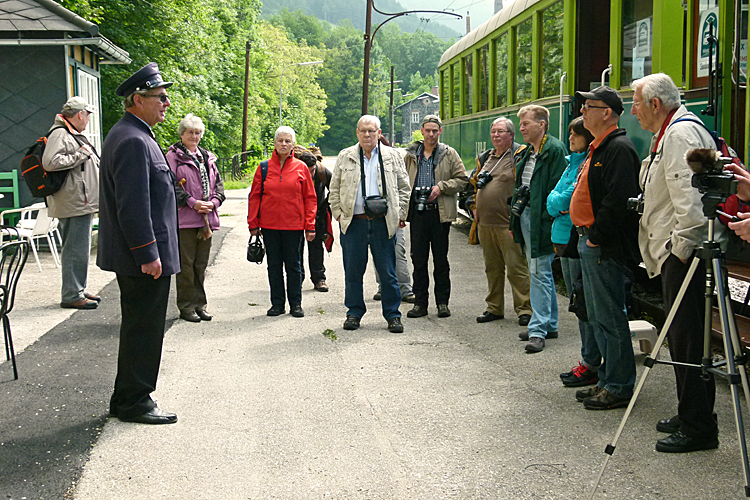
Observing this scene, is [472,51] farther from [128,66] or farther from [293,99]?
[293,99]

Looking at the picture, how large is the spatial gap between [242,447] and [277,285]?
→ 3.87 m

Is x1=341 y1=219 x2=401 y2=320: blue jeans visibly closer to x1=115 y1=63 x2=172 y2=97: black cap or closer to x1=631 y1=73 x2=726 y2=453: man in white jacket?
x1=115 y1=63 x2=172 y2=97: black cap

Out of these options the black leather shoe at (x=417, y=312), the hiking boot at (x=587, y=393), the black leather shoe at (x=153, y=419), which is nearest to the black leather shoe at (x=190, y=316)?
the black leather shoe at (x=417, y=312)

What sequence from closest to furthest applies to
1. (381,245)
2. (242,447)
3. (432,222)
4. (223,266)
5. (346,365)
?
(242,447) < (346,365) < (381,245) < (432,222) < (223,266)

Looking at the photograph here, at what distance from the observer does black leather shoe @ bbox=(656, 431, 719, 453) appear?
4.34 meters

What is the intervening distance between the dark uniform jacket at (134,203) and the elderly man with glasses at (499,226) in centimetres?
359

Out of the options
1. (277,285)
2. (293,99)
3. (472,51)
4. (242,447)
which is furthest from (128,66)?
(293,99)

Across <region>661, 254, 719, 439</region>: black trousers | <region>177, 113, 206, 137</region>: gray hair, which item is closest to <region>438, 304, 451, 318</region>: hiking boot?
<region>177, 113, 206, 137</region>: gray hair

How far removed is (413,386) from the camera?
578 cm

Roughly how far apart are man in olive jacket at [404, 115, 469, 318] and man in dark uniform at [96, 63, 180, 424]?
11.7 ft

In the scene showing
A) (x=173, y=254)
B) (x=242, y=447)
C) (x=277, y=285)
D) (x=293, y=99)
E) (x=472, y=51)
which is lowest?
(x=242, y=447)

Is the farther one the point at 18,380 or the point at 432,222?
the point at 432,222

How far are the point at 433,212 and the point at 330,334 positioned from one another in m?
1.75

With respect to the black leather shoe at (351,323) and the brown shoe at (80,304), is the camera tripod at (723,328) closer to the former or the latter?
the black leather shoe at (351,323)
